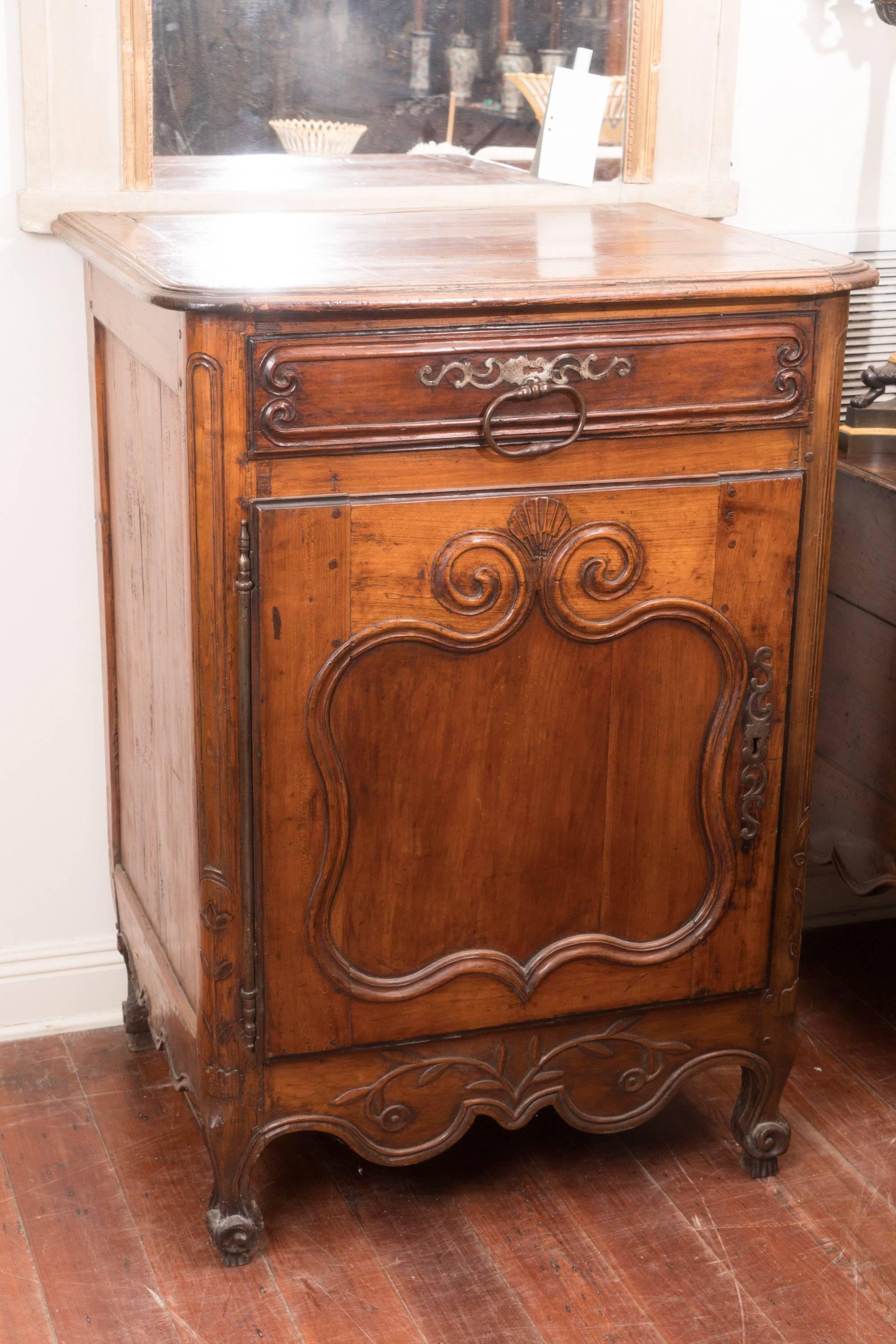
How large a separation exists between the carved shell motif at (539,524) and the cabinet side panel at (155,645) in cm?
36

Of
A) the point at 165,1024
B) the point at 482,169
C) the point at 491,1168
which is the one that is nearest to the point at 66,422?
the point at 482,169

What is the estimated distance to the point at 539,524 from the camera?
170 cm

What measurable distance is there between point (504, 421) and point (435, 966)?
2.14ft

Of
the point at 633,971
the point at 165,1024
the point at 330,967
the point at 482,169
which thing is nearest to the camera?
the point at 330,967

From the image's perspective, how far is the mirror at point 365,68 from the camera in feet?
6.67

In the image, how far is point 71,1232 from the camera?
6.34 feet

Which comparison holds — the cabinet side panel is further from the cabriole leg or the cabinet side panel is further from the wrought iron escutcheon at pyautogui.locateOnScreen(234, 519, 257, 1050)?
the cabriole leg

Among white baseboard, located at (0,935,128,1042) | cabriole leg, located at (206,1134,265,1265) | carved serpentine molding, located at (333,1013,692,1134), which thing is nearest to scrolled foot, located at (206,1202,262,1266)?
cabriole leg, located at (206,1134,265,1265)

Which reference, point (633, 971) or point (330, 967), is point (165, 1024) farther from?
point (633, 971)

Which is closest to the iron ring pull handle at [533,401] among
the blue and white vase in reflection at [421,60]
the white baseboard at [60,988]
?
the blue and white vase in reflection at [421,60]

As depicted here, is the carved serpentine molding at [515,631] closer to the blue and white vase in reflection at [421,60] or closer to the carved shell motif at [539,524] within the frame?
the carved shell motif at [539,524]

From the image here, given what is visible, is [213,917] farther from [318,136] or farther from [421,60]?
[421,60]

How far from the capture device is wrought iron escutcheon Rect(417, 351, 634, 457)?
5.29 feet

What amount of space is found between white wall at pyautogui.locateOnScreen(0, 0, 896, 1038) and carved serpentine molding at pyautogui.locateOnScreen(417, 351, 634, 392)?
28.6 inches
